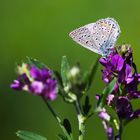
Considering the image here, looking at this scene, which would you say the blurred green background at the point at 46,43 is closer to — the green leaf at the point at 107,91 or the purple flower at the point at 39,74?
the green leaf at the point at 107,91

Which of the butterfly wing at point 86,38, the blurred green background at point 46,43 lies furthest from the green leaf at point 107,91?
the blurred green background at point 46,43

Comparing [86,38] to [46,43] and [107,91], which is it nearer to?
[107,91]

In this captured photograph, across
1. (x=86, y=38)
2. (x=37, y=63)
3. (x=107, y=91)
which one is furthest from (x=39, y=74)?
(x=86, y=38)

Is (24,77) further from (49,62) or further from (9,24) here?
(9,24)

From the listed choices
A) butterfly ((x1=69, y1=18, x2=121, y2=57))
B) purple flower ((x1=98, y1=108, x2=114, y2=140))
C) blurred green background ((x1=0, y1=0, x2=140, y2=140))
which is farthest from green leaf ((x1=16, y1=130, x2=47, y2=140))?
blurred green background ((x1=0, y1=0, x2=140, y2=140))

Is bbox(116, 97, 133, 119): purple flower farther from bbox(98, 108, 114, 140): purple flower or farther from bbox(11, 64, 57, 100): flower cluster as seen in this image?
bbox(11, 64, 57, 100): flower cluster

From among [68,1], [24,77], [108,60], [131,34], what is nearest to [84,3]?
[68,1]
